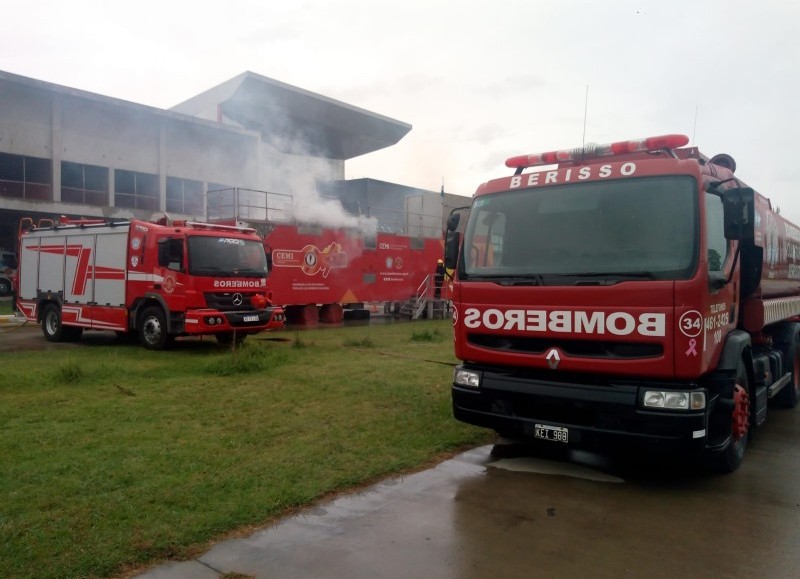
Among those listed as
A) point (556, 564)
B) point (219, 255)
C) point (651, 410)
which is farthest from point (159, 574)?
point (219, 255)

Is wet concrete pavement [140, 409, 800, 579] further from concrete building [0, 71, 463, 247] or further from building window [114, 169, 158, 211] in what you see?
building window [114, 169, 158, 211]

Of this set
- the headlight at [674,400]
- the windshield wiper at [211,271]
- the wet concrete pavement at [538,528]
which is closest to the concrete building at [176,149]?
the windshield wiper at [211,271]

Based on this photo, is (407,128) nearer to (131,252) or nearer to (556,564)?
(131,252)

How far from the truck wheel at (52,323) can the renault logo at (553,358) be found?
1196 cm

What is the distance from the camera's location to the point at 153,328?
11.5 m

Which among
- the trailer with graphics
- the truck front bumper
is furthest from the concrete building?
the truck front bumper

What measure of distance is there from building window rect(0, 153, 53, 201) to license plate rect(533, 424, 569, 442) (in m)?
29.2

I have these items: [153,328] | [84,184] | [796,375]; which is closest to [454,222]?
[796,375]

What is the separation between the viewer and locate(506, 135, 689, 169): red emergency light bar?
16.2 ft

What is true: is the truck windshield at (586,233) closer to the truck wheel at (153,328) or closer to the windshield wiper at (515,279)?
the windshield wiper at (515,279)

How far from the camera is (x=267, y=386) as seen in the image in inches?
320

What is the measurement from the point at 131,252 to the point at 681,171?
1023 centimetres

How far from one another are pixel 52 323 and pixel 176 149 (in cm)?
2054

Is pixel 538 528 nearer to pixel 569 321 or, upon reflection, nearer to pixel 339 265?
pixel 569 321
